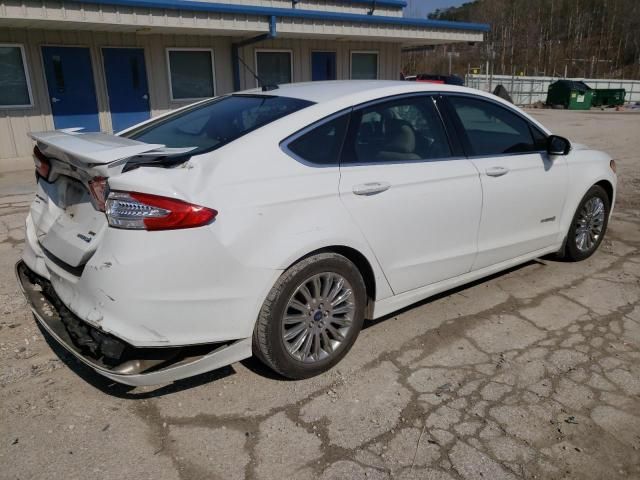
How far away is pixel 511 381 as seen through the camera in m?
2.91

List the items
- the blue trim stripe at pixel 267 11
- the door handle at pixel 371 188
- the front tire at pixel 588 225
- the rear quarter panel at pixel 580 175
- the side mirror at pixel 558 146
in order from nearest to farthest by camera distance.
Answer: the door handle at pixel 371 188 < the side mirror at pixel 558 146 < the rear quarter panel at pixel 580 175 < the front tire at pixel 588 225 < the blue trim stripe at pixel 267 11

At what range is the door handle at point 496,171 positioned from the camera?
11.6 feet

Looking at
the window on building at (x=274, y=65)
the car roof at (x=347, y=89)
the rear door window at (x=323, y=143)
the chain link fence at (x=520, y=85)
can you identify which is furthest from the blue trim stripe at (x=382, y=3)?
the chain link fence at (x=520, y=85)

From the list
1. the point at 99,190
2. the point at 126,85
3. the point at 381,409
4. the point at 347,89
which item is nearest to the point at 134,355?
the point at 99,190

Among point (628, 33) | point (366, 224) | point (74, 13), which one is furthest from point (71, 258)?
point (628, 33)

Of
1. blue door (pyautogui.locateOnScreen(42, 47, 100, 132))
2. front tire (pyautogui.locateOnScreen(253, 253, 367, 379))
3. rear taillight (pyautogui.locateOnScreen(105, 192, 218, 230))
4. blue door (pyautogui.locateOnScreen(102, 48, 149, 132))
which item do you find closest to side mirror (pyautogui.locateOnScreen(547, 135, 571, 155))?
front tire (pyautogui.locateOnScreen(253, 253, 367, 379))

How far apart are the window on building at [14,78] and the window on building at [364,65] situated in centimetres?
833

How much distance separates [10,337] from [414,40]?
13676mm

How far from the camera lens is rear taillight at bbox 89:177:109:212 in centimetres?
239

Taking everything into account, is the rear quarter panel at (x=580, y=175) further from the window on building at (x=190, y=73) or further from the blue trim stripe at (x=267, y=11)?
the window on building at (x=190, y=73)

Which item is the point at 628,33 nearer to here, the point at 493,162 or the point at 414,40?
the point at 414,40

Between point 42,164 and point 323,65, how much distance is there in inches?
474

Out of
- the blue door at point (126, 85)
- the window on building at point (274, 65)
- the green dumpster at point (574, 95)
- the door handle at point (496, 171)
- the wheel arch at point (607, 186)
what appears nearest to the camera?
the door handle at point (496, 171)

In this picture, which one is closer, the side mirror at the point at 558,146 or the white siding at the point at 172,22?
the side mirror at the point at 558,146
